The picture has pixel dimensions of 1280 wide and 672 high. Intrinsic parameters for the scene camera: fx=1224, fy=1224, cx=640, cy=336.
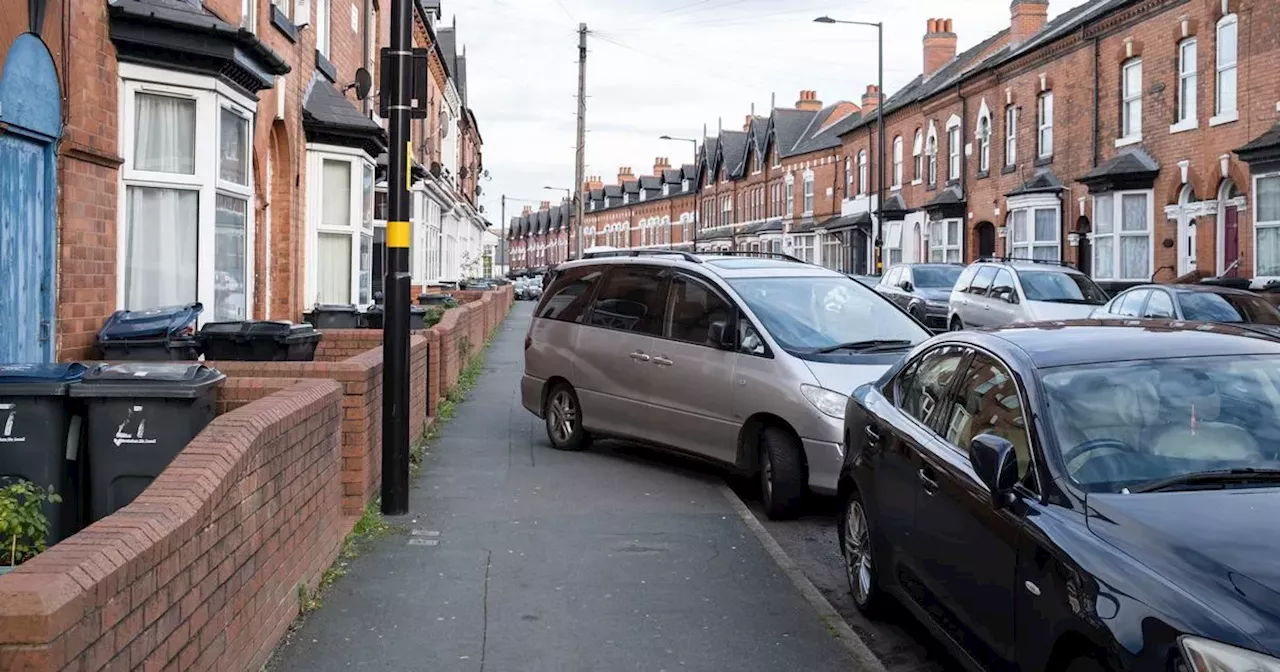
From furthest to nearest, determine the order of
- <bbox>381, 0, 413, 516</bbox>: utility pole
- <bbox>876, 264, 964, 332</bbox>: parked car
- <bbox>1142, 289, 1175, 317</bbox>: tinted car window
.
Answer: <bbox>876, 264, 964, 332</bbox>: parked car < <bbox>1142, 289, 1175, 317</bbox>: tinted car window < <bbox>381, 0, 413, 516</bbox>: utility pole

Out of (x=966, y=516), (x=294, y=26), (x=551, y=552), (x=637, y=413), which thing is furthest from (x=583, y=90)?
(x=966, y=516)

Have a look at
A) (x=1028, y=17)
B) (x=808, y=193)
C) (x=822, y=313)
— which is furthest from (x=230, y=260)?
(x=808, y=193)

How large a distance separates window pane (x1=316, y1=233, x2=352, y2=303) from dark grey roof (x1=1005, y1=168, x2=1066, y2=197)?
63.9 feet

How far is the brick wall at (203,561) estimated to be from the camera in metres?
2.92

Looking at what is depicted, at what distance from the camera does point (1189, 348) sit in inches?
194

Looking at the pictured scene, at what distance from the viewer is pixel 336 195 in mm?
16797

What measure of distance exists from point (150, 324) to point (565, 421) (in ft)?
12.1

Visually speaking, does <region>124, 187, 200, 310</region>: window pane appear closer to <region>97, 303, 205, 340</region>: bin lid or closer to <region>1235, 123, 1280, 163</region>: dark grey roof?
<region>97, 303, 205, 340</region>: bin lid

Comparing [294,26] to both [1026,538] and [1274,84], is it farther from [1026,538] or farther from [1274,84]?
[1274,84]

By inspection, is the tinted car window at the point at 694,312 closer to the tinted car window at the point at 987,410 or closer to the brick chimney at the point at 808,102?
the tinted car window at the point at 987,410

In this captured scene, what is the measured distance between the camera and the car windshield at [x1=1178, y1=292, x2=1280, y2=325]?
14211 mm

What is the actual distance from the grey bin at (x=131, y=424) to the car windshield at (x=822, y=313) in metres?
4.38

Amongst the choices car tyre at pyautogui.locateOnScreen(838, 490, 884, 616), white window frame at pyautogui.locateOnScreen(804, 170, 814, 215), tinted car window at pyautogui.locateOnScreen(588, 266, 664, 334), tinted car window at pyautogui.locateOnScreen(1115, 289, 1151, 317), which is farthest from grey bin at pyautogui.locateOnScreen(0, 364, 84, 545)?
white window frame at pyautogui.locateOnScreen(804, 170, 814, 215)

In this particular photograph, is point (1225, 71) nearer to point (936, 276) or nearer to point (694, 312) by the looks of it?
point (936, 276)
